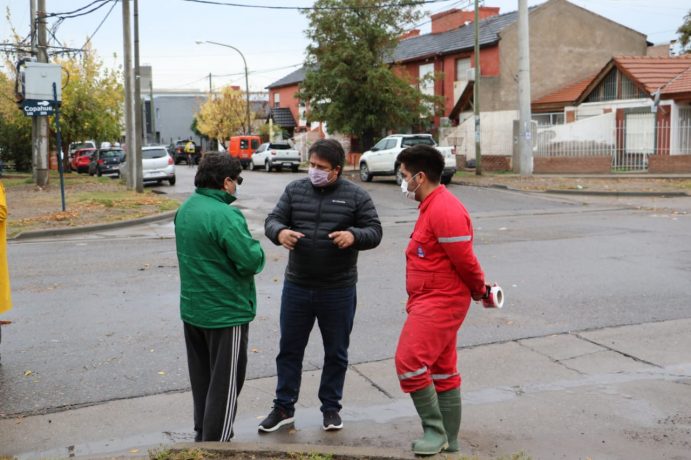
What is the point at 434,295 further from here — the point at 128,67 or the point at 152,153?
the point at 152,153

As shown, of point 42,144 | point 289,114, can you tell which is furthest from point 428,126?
point 289,114

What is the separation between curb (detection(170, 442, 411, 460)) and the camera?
4027mm

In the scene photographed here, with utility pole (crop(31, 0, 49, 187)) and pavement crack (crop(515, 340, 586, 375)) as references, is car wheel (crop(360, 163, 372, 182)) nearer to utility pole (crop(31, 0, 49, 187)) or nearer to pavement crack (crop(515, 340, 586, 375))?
utility pole (crop(31, 0, 49, 187))

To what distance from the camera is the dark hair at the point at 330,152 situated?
15.0ft

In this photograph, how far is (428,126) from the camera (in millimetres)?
38156

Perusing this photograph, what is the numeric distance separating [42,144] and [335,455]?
2456cm

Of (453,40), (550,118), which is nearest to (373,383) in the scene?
(550,118)

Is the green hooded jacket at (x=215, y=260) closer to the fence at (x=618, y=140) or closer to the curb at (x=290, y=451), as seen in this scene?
the curb at (x=290, y=451)

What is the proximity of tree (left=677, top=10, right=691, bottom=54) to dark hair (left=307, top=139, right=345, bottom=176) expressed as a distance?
43750mm

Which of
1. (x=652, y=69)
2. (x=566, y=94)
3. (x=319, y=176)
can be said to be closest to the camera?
(x=319, y=176)

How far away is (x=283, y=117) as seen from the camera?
5888 cm

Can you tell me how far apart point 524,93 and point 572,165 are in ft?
12.4

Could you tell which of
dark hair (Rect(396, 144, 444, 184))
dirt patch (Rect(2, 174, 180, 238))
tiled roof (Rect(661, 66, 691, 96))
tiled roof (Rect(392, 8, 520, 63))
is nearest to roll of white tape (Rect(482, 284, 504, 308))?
dark hair (Rect(396, 144, 444, 184))

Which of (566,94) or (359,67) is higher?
(359,67)
